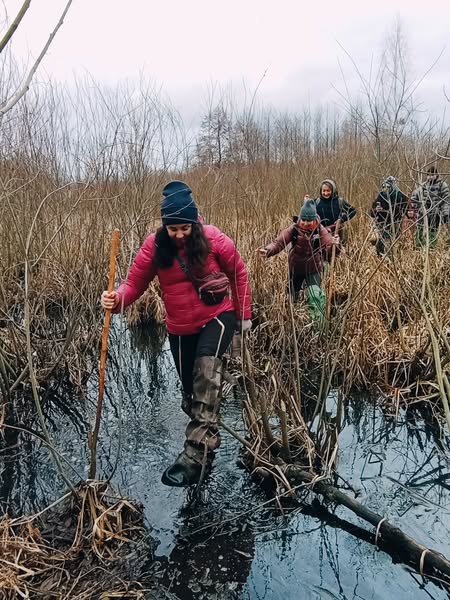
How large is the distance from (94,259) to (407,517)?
12.5ft

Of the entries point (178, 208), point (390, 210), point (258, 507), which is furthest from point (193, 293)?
point (390, 210)

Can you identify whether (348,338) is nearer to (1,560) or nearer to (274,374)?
(274,374)

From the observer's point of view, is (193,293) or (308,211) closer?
(193,293)

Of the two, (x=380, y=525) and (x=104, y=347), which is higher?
(x=104, y=347)

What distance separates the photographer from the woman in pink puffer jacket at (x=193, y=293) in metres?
3.05

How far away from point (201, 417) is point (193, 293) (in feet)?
2.60

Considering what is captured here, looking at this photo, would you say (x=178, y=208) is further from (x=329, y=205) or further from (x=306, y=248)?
(x=329, y=205)

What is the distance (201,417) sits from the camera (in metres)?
3.11

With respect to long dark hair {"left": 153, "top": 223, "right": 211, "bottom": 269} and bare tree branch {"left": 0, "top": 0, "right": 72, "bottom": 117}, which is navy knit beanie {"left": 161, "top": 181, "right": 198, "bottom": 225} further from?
bare tree branch {"left": 0, "top": 0, "right": 72, "bottom": 117}

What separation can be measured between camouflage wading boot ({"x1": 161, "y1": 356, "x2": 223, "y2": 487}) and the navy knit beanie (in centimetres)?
88

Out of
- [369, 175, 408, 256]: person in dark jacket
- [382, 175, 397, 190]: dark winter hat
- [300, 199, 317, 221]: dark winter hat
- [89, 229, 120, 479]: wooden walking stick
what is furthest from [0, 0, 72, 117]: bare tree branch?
[300, 199, 317, 221]: dark winter hat

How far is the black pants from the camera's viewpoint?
3146mm

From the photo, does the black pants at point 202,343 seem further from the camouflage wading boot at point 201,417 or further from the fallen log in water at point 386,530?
the fallen log in water at point 386,530

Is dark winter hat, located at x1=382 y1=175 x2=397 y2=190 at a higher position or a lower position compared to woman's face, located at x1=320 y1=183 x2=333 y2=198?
lower
